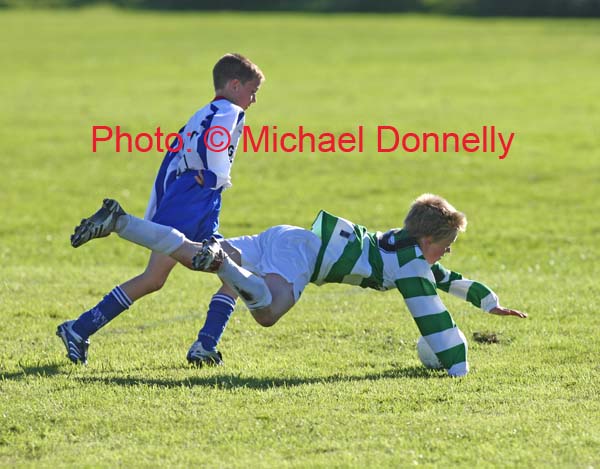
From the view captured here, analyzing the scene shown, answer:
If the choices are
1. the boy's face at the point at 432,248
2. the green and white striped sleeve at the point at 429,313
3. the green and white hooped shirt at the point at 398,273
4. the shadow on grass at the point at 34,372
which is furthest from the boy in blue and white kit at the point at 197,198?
the boy's face at the point at 432,248

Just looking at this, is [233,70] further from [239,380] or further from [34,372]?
[34,372]

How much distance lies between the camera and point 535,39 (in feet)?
141

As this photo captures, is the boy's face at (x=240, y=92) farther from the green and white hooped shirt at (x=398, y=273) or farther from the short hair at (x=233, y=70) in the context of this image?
the green and white hooped shirt at (x=398, y=273)

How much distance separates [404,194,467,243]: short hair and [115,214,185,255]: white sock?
4.64 ft

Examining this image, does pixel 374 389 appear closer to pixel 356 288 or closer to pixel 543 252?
pixel 356 288

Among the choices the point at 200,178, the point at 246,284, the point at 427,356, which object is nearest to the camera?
the point at 246,284

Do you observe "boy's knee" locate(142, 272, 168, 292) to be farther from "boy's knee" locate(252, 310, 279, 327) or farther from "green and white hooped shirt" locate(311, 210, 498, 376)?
"green and white hooped shirt" locate(311, 210, 498, 376)

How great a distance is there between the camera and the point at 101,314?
712cm

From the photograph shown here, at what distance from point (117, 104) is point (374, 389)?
19.7 meters

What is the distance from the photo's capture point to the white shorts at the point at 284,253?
272 inches

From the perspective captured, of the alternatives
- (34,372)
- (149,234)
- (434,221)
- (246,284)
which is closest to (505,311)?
(434,221)

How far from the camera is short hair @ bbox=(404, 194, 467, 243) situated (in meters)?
6.88

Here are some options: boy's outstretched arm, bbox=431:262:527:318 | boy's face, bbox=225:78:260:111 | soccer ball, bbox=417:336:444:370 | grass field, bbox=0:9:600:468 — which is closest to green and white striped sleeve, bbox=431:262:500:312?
boy's outstretched arm, bbox=431:262:527:318

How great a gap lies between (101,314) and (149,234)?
0.96 m
